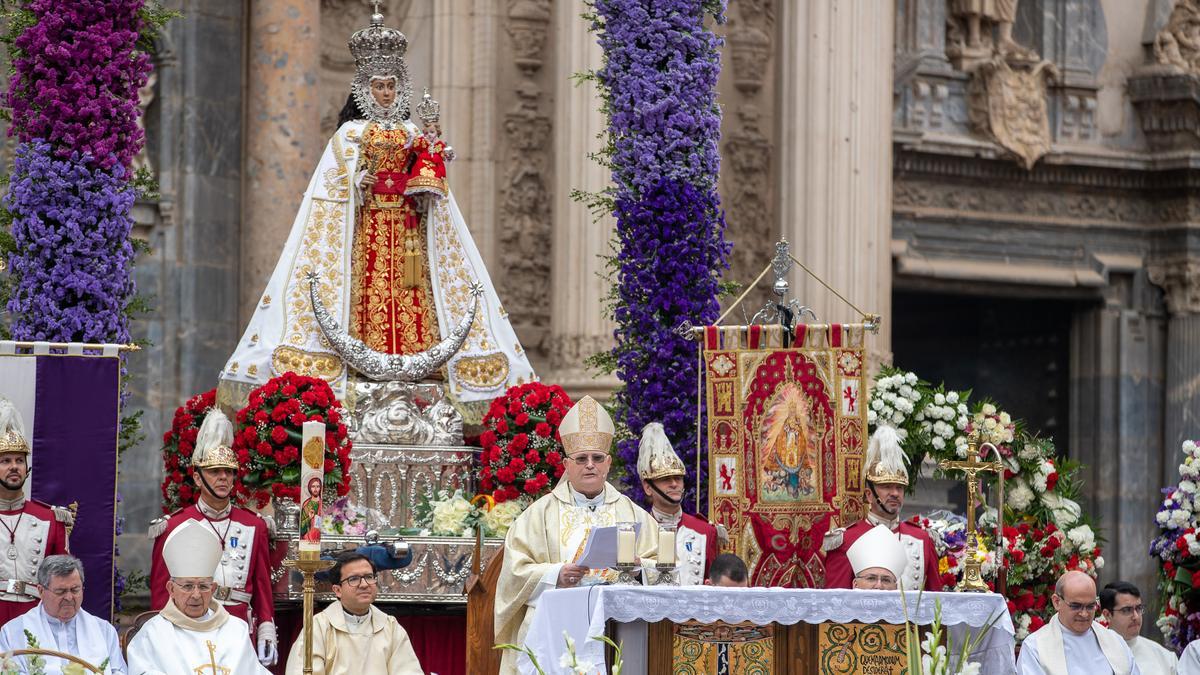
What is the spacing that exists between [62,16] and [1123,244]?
1236 cm

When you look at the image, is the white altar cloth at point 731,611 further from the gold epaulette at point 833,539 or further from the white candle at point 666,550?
the gold epaulette at point 833,539

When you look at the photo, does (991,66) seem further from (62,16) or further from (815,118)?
(62,16)

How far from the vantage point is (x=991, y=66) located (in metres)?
21.4

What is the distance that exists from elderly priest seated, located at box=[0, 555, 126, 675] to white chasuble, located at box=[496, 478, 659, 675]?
1.88 metres

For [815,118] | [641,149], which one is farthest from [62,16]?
[815,118]

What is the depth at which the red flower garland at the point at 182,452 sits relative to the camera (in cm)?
1280

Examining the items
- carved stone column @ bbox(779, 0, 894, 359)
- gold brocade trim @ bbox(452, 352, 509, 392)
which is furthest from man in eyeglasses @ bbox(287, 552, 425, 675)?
carved stone column @ bbox(779, 0, 894, 359)

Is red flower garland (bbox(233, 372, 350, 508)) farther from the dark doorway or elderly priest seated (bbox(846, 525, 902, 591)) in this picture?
the dark doorway

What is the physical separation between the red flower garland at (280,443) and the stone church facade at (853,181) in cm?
476

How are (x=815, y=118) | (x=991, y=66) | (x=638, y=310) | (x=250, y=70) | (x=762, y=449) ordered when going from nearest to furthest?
(x=762, y=449), (x=638, y=310), (x=250, y=70), (x=815, y=118), (x=991, y=66)

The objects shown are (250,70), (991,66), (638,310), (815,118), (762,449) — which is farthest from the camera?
(991,66)

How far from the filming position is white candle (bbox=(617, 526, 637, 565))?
10.5 m

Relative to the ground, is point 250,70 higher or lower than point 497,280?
higher

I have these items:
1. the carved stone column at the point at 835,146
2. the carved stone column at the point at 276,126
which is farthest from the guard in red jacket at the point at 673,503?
the carved stone column at the point at 835,146
